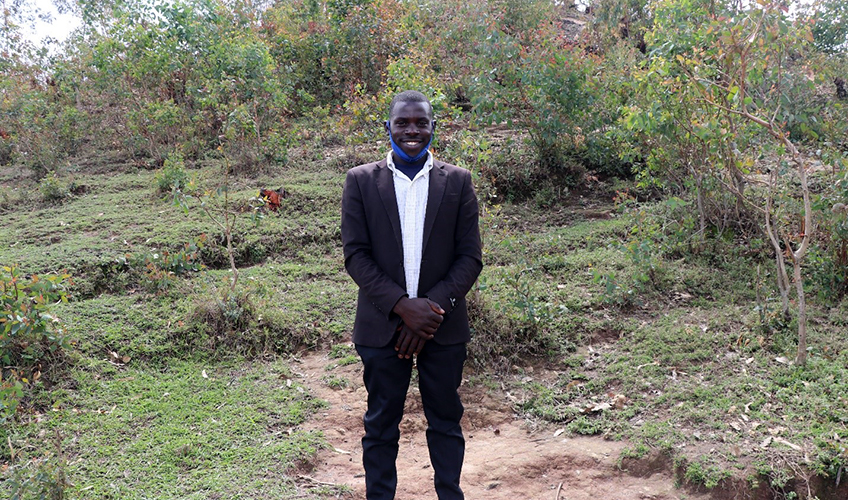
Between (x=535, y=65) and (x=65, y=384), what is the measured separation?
475 cm

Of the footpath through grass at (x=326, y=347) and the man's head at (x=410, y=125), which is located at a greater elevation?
the man's head at (x=410, y=125)

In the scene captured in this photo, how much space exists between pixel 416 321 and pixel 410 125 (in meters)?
0.79

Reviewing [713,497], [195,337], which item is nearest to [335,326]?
[195,337]

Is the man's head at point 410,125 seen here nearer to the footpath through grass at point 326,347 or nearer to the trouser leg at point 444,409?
the trouser leg at point 444,409

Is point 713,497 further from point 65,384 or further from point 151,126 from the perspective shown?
point 151,126

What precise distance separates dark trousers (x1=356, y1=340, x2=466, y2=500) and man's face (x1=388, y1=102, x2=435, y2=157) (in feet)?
2.61

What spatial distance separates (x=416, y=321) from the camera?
2734mm

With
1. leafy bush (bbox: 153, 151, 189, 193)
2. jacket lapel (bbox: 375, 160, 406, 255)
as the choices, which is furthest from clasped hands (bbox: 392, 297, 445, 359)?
leafy bush (bbox: 153, 151, 189, 193)

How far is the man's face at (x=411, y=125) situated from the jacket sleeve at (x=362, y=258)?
25cm

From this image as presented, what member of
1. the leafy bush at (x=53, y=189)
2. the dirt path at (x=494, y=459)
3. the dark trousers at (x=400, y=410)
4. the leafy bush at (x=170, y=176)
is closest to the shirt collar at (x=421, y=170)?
the dark trousers at (x=400, y=410)

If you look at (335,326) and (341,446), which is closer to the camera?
(341,446)

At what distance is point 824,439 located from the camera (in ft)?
11.1

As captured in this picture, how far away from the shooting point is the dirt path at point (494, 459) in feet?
11.0

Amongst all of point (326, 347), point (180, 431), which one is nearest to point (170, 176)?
point (326, 347)
